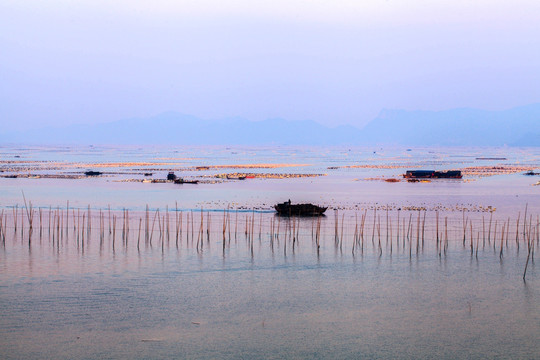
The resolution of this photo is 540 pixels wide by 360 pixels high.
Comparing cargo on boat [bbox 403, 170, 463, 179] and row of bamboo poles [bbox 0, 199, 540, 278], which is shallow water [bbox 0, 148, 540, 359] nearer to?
row of bamboo poles [bbox 0, 199, 540, 278]

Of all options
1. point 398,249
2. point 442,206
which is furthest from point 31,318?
point 442,206

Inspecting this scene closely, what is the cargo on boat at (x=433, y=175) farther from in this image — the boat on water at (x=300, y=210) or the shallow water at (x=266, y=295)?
the boat on water at (x=300, y=210)

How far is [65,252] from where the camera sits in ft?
56.5

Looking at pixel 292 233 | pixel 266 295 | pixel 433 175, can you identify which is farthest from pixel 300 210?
pixel 433 175

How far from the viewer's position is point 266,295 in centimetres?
1350

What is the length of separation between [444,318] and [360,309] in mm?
1614

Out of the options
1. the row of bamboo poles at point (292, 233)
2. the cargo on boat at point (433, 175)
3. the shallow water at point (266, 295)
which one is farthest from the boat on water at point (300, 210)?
the cargo on boat at point (433, 175)

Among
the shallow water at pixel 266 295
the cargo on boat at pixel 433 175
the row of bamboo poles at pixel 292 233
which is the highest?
the cargo on boat at pixel 433 175

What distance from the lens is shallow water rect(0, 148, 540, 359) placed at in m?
10.5

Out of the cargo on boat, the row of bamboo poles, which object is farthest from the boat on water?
the cargo on boat

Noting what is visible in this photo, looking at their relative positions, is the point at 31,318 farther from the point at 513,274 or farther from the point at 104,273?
the point at 513,274

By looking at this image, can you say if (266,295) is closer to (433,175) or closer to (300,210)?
(300,210)

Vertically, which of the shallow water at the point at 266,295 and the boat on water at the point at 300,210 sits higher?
the boat on water at the point at 300,210

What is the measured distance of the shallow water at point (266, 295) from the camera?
10453mm
